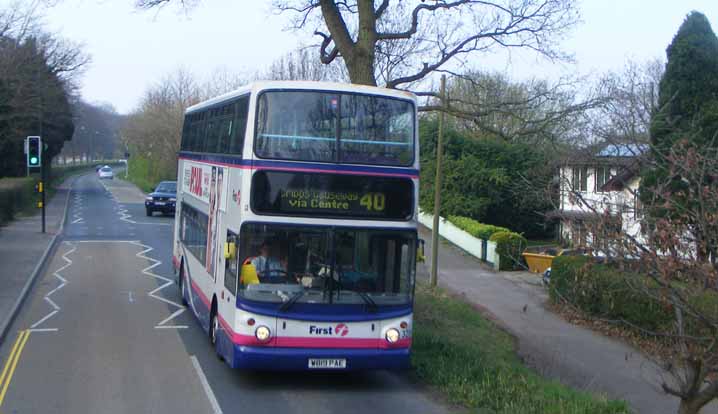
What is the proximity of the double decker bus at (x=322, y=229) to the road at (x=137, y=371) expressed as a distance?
576mm

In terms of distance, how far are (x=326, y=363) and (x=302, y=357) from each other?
13.1 inches

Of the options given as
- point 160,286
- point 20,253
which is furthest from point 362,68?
point 20,253

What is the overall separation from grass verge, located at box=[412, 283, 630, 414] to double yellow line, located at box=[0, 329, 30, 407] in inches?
228

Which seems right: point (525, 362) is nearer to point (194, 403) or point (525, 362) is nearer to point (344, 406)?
point (344, 406)

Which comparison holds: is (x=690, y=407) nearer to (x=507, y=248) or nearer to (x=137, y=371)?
(x=137, y=371)

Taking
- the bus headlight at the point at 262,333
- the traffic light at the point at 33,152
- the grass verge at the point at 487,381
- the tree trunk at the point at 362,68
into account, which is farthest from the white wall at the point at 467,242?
the bus headlight at the point at 262,333

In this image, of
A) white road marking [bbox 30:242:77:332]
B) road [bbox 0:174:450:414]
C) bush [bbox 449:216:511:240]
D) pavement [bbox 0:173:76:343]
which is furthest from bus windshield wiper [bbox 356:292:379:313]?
bush [bbox 449:216:511:240]

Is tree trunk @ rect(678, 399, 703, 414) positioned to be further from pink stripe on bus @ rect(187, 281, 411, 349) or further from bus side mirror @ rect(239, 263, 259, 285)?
bus side mirror @ rect(239, 263, 259, 285)

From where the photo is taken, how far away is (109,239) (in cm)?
3042

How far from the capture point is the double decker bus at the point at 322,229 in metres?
10.4

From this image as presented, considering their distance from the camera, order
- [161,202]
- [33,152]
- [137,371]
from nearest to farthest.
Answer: [137,371] < [33,152] < [161,202]

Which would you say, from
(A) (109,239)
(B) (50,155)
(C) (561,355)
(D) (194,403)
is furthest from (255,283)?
(B) (50,155)

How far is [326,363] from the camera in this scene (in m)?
10.5

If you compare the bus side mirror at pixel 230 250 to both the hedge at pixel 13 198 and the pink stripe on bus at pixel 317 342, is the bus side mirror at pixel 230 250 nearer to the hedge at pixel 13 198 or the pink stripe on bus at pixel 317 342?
the pink stripe on bus at pixel 317 342
